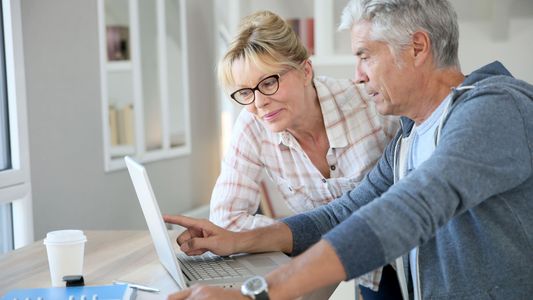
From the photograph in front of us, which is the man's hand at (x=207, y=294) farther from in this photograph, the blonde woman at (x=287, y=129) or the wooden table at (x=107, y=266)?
the blonde woman at (x=287, y=129)

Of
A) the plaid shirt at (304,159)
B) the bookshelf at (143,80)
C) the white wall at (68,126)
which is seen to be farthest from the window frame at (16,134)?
the plaid shirt at (304,159)

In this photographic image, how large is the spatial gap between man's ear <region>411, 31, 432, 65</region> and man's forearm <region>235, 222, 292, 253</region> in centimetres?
53

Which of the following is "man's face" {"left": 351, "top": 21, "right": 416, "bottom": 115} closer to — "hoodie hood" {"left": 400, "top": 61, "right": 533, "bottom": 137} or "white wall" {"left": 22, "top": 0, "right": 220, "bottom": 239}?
"hoodie hood" {"left": 400, "top": 61, "right": 533, "bottom": 137}

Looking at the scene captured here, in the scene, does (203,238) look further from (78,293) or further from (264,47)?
(264,47)

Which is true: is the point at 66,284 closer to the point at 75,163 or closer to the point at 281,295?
the point at 281,295

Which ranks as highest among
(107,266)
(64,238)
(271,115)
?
(271,115)

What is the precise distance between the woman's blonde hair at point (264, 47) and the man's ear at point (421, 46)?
0.53m

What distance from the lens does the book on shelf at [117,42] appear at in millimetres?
3416

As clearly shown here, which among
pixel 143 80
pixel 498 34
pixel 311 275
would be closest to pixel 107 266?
pixel 311 275

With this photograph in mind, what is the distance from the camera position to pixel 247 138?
7.09ft

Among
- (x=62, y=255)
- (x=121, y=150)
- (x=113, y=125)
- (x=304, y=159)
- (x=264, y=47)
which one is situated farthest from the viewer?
(x=121, y=150)

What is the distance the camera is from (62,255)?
1536 millimetres

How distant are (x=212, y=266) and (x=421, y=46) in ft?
2.21

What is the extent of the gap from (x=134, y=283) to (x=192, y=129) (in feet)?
10.1
